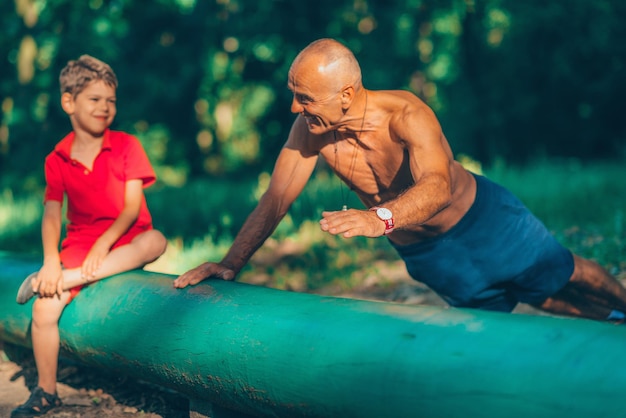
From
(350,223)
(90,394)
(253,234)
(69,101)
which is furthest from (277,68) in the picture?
(350,223)

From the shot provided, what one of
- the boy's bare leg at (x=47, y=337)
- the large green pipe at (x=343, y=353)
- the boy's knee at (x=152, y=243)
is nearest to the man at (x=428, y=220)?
the large green pipe at (x=343, y=353)

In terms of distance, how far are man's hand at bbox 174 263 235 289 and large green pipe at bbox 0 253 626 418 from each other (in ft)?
0.17

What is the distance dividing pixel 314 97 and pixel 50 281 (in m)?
1.50

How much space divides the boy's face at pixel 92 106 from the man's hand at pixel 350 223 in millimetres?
1740

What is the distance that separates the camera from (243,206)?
984 centimetres

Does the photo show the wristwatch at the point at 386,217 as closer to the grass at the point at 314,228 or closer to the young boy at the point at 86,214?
the young boy at the point at 86,214

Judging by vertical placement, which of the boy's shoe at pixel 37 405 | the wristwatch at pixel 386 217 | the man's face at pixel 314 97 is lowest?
the boy's shoe at pixel 37 405

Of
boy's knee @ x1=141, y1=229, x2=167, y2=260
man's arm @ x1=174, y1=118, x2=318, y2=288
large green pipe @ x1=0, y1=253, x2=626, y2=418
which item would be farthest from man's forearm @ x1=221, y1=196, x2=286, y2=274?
boy's knee @ x1=141, y1=229, x2=167, y2=260

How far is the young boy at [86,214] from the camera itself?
12.6ft

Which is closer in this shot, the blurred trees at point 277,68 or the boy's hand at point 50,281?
the boy's hand at point 50,281

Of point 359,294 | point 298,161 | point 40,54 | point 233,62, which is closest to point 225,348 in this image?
point 298,161

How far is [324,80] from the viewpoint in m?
3.14

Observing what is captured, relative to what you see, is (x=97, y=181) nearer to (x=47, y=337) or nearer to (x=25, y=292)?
A: (x=25, y=292)

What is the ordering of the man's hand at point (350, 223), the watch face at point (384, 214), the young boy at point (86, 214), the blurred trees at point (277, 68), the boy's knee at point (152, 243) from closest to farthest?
the man's hand at point (350, 223) < the watch face at point (384, 214) < the young boy at point (86, 214) < the boy's knee at point (152, 243) < the blurred trees at point (277, 68)
